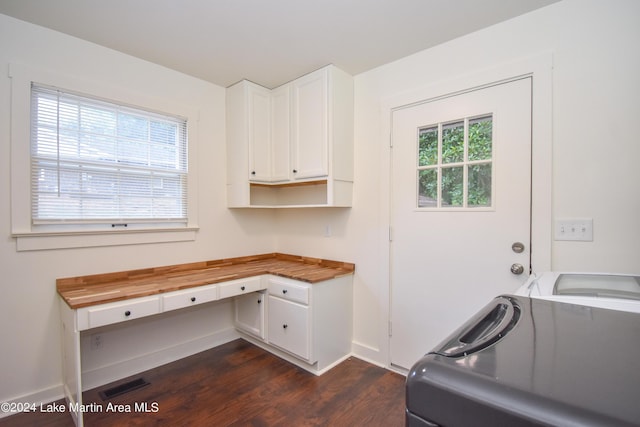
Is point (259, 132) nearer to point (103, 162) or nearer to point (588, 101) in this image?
point (103, 162)

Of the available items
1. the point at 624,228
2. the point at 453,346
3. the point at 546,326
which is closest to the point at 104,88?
the point at 453,346

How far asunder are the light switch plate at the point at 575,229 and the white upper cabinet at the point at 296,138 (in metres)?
1.44

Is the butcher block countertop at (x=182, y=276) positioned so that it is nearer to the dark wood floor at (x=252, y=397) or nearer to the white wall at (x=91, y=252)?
the white wall at (x=91, y=252)

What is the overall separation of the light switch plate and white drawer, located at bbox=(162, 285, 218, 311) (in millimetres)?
2255

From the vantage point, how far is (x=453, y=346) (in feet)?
2.39

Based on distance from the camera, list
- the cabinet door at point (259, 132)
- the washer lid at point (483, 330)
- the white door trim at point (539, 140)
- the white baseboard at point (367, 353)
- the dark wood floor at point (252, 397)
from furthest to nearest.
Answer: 1. the cabinet door at point (259, 132)
2. the white baseboard at point (367, 353)
3. the dark wood floor at point (252, 397)
4. the white door trim at point (539, 140)
5. the washer lid at point (483, 330)

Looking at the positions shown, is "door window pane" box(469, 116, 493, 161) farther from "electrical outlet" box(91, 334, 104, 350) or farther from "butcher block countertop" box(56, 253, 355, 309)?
"electrical outlet" box(91, 334, 104, 350)

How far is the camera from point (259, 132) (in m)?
2.83

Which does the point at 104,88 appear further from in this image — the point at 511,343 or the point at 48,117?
the point at 511,343

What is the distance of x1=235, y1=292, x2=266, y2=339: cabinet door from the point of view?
266 centimetres

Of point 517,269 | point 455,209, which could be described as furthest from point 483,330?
point 455,209

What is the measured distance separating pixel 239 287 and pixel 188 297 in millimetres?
402

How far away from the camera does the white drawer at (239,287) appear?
235 cm

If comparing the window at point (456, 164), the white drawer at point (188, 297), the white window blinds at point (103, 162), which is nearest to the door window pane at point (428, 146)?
the window at point (456, 164)
